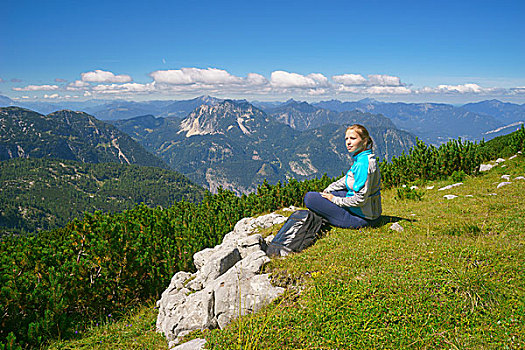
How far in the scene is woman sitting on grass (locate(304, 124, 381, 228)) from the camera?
285 inches

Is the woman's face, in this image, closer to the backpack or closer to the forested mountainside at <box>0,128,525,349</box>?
the backpack

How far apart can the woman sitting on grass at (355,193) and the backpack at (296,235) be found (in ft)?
1.72

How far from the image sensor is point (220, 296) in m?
6.17

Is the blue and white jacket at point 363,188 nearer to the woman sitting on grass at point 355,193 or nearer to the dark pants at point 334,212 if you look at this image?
the woman sitting on grass at point 355,193

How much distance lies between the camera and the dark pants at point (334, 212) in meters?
7.83

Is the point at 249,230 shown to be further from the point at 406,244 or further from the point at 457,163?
the point at 457,163

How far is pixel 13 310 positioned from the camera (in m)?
6.50

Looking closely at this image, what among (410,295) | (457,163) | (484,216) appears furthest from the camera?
(457,163)

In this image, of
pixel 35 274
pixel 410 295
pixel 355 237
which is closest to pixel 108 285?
pixel 35 274

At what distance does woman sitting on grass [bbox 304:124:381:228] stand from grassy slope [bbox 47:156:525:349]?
39cm

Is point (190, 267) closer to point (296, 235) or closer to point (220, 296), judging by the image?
point (220, 296)

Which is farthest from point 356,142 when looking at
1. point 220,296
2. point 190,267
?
point 190,267

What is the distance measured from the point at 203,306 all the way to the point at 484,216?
8246 millimetres

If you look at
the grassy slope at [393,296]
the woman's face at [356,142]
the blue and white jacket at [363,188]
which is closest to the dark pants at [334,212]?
the blue and white jacket at [363,188]
